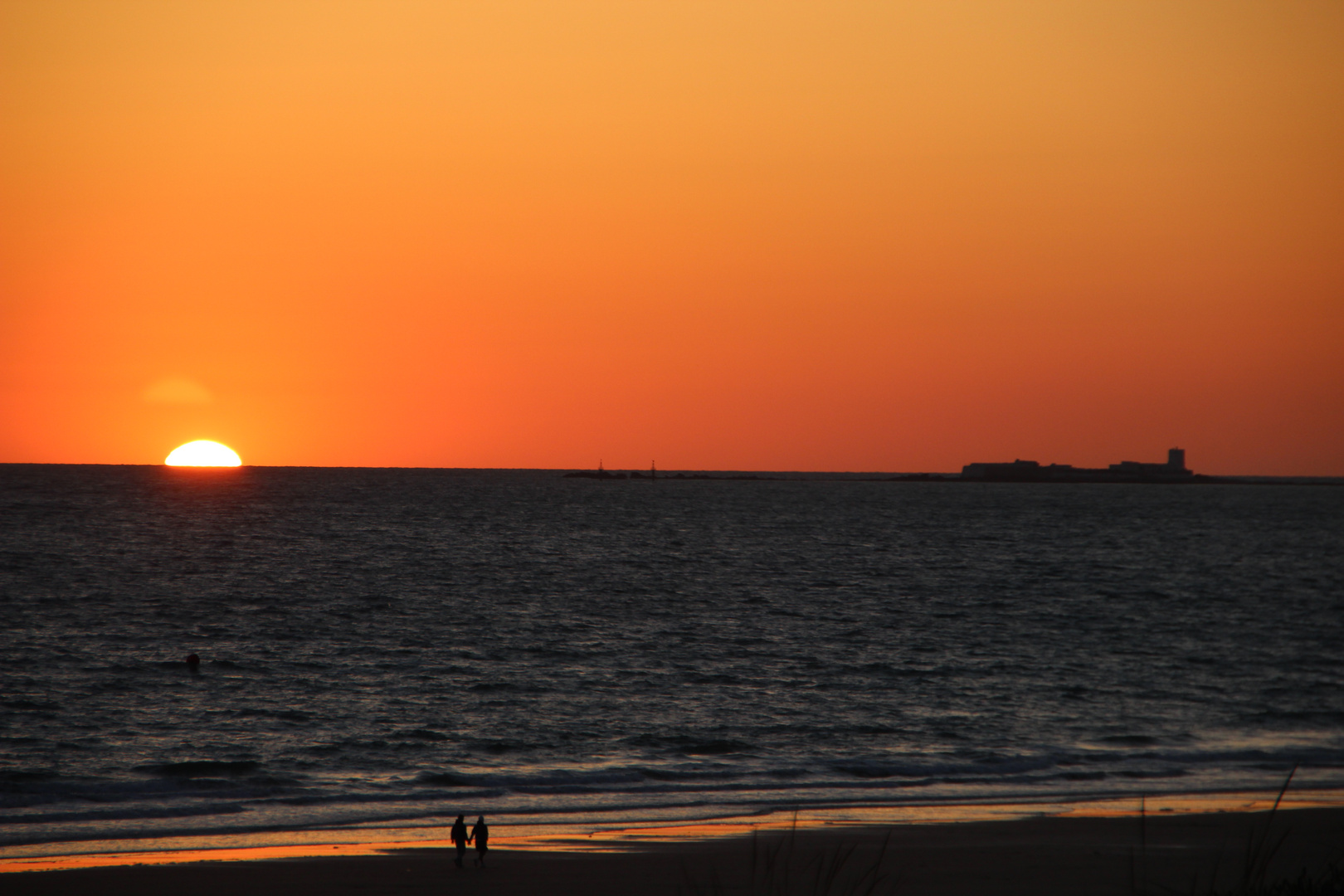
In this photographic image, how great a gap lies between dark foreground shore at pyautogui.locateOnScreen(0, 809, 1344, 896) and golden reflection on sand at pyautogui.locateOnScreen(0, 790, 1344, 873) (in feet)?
1.51

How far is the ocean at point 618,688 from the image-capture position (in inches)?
909

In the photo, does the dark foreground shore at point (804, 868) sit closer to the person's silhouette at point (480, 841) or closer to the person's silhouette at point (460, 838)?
the person's silhouette at point (480, 841)

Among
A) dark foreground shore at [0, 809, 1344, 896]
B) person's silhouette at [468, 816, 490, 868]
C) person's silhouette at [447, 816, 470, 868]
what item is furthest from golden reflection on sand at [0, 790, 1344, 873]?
person's silhouette at [468, 816, 490, 868]

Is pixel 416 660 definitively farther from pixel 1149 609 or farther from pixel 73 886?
pixel 1149 609

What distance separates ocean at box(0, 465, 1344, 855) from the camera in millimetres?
23078

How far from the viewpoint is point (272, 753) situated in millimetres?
26234

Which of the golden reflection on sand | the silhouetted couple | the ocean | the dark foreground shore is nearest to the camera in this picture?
the dark foreground shore

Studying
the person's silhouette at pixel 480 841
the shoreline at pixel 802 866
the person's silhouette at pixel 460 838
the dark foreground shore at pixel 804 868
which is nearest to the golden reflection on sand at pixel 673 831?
the shoreline at pixel 802 866

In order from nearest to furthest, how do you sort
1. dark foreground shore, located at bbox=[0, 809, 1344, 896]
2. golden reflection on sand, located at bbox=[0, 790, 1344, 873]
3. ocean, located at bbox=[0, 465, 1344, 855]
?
dark foreground shore, located at bbox=[0, 809, 1344, 896]
golden reflection on sand, located at bbox=[0, 790, 1344, 873]
ocean, located at bbox=[0, 465, 1344, 855]

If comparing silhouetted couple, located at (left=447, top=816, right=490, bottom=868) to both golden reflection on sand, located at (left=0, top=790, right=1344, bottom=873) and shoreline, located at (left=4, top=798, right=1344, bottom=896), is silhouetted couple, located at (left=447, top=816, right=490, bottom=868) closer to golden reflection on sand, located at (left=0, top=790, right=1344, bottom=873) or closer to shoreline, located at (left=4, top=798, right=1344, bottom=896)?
shoreline, located at (left=4, top=798, right=1344, bottom=896)

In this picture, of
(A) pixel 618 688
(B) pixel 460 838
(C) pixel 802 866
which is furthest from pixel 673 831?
(A) pixel 618 688

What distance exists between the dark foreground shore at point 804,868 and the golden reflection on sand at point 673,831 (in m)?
0.46

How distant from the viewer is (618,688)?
35500mm

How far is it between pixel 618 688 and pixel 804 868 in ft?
63.5
